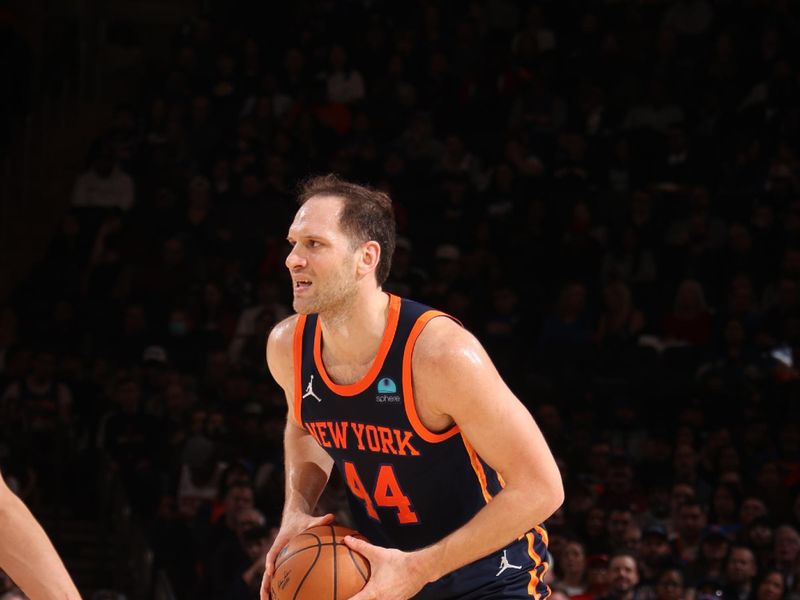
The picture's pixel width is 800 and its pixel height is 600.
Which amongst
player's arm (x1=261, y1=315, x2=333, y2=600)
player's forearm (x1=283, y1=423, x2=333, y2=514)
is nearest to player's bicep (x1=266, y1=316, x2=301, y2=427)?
player's arm (x1=261, y1=315, x2=333, y2=600)

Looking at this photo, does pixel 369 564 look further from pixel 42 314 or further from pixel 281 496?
pixel 42 314

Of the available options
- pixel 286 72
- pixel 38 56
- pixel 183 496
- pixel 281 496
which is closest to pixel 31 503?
pixel 183 496

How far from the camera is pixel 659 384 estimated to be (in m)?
10.2

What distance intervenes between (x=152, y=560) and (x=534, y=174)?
533cm

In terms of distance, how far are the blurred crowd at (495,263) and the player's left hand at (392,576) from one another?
4.60 m

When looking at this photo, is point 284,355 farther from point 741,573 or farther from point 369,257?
point 741,573

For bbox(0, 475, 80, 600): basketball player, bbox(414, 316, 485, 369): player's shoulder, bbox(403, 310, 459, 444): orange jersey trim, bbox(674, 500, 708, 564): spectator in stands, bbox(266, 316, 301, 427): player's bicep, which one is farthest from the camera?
bbox(674, 500, 708, 564): spectator in stands

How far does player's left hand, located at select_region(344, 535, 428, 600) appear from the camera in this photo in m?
3.74

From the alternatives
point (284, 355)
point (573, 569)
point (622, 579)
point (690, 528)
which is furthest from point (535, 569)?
point (690, 528)

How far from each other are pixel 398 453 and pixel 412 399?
20cm

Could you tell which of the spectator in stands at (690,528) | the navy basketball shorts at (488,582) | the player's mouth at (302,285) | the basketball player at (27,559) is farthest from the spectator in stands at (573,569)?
the basketball player at (27,559)

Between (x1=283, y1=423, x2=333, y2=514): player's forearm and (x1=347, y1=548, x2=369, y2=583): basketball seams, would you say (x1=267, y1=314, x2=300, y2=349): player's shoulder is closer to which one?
(x1=283, y1=423, x2=333, y2=514): player's forearm

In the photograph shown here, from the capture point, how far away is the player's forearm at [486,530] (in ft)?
12.4

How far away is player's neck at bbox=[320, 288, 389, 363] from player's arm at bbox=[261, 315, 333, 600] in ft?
0.97
